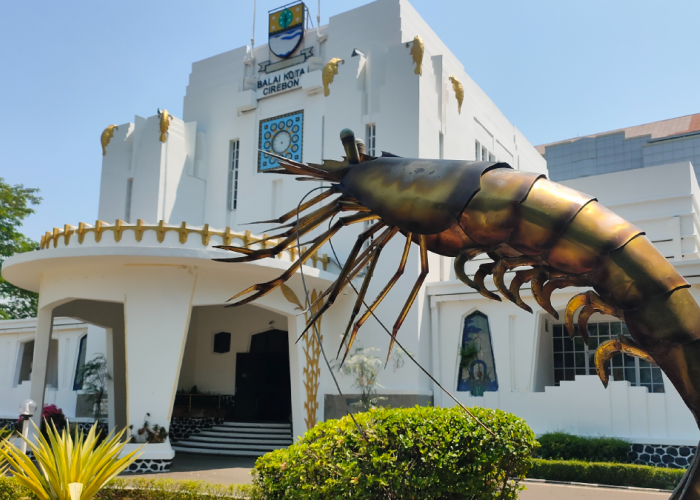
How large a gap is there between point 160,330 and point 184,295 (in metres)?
0.92

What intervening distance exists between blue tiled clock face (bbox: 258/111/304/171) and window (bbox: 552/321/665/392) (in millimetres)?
9293

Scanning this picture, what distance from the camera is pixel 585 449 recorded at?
13.6 metres

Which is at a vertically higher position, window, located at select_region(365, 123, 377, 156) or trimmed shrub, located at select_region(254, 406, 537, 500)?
window, located at select_region(365, 123, 377, 156)

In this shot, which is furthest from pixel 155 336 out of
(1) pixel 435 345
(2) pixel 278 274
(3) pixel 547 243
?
(3) pixel 547 243

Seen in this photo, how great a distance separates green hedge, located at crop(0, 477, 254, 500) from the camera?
30.0 ft

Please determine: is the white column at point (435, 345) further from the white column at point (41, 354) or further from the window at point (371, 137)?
the white column at point (41, 354)

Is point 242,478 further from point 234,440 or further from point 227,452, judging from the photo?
point 234,440

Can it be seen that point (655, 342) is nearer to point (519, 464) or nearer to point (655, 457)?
point (519, 464)

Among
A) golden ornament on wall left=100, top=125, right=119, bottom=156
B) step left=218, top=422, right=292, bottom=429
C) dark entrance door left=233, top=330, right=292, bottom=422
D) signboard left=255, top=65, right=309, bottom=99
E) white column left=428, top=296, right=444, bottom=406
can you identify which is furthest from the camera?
golden ornament on wall left=100, top=125, right=119, bottom=156

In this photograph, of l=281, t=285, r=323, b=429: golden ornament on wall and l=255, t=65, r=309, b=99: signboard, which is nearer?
l=281, t=285, r=323, b=429: golden ornament on wall

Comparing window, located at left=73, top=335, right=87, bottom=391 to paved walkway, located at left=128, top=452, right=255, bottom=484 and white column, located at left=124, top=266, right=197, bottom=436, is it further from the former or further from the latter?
white column, located at left=124, top=266, right=197, bottom=436

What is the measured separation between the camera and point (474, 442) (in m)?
6.78

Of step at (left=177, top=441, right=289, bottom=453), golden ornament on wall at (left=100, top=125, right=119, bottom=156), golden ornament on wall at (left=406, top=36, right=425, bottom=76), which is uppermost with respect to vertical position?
golden ornament on wall at (left=406, top=36, right=425, bottom=76)

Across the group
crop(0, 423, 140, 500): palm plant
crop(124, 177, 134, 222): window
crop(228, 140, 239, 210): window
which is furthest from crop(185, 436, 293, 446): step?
crop(0, 423, 140, 500): palm plant
